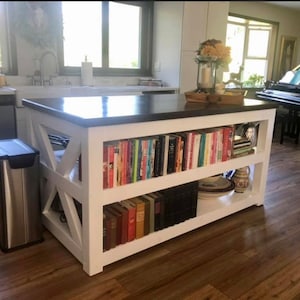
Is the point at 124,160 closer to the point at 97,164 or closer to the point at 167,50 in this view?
the point at 97,164

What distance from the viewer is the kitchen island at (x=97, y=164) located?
5.31ft

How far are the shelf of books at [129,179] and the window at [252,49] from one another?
381 centimetres

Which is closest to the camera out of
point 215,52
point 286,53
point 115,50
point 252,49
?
point 215,52

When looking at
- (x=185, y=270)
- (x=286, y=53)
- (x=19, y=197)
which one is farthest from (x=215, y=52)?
(x=286, y=53)

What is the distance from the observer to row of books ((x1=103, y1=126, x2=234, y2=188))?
1724mm

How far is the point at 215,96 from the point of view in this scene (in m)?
2.34

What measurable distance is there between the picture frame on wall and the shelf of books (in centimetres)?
471

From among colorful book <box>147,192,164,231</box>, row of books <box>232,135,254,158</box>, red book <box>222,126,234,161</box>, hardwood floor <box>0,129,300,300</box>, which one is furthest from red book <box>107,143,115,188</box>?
row of books <box>232,135,254,158</box>

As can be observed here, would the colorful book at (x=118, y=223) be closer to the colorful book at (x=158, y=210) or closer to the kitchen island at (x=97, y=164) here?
the kitchen island at (x=97, y=164)

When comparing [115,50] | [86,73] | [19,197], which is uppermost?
[115,50]

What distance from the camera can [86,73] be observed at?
4.00 metres

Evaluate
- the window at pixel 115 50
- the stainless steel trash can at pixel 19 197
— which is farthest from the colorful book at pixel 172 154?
the window at pixel 115 50

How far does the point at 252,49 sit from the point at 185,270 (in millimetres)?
5370

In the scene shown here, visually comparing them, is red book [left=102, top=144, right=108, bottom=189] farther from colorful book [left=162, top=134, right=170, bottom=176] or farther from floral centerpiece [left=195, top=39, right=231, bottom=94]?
floral centerpiece [left=195, top=39, right=231, bottom=94]
